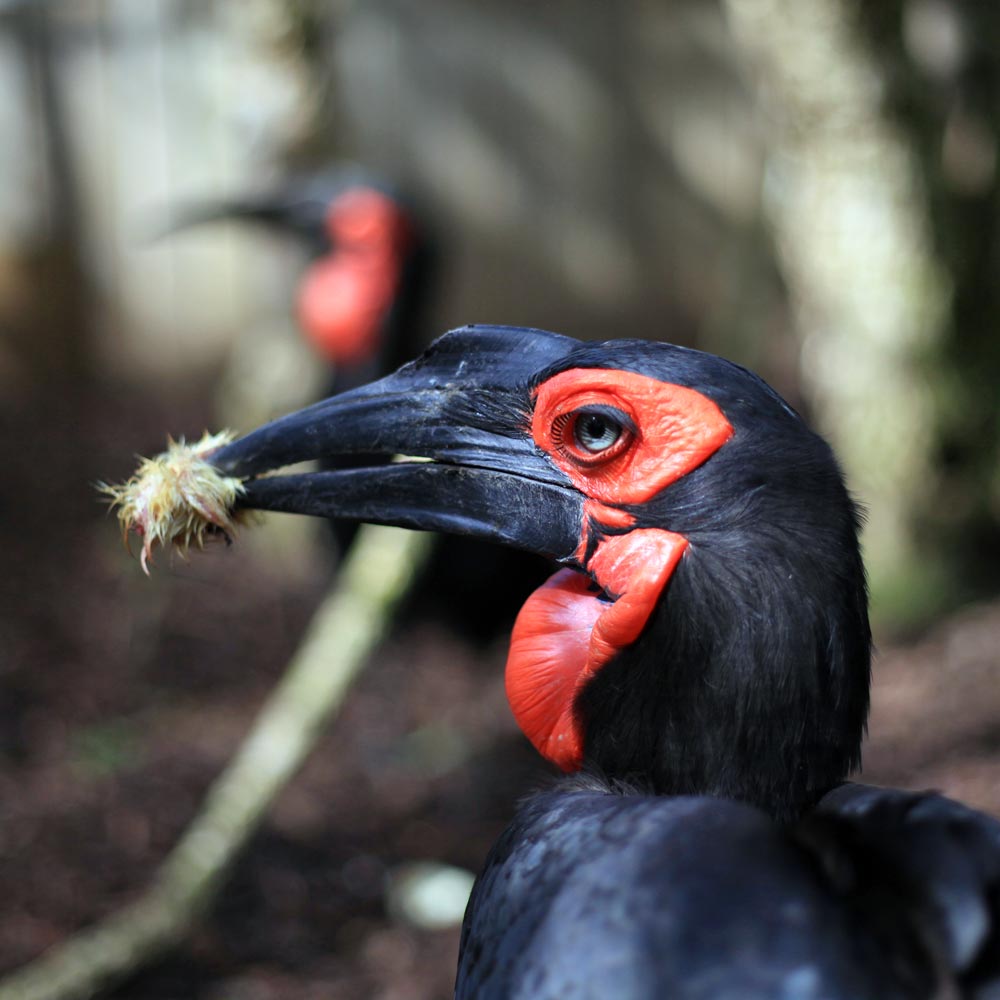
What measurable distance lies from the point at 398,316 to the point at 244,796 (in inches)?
93.7

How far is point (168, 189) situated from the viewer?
6.81 metres

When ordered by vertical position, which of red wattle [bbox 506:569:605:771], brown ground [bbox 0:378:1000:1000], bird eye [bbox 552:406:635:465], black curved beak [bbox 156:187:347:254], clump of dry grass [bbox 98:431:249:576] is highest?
black curved beak [bbox 156:187:347:254]

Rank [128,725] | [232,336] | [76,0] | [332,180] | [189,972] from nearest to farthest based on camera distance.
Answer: [189,972] < [128,725] < [332,180] < [76,0] < [232,336]

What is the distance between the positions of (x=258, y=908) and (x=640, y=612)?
7.49 feet

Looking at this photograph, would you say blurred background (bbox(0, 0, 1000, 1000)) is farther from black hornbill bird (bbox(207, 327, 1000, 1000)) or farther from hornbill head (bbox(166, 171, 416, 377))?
black hornbill bird (bbox(207, 327, 1000, 1000))

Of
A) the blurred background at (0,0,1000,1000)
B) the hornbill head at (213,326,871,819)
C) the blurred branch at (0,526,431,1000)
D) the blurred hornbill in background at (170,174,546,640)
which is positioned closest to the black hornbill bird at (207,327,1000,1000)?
the hornbill head at (213,326,871,819)

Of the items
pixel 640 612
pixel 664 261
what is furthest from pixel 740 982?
pixel 664 261

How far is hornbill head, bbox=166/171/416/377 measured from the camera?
16.4 ft

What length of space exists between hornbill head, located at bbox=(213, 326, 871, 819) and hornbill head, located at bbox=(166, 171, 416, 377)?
3.34 meters

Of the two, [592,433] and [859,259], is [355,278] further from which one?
[592,433]

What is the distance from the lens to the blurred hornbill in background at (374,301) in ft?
16.3

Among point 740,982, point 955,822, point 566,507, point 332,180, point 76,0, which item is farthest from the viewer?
A: point 76,0

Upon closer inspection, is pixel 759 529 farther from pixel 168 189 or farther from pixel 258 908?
pixel 168 189

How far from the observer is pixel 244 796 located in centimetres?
329
